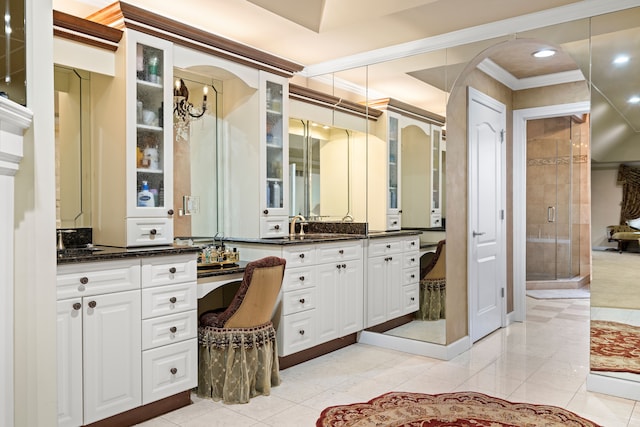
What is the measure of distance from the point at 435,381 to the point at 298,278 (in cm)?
120

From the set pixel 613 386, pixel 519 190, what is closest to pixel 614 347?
pixel 613 386

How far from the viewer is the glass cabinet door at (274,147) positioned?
3.84 metres

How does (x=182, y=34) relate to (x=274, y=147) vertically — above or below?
above

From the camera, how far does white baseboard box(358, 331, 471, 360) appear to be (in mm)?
3854

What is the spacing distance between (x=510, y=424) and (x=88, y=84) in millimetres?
3216

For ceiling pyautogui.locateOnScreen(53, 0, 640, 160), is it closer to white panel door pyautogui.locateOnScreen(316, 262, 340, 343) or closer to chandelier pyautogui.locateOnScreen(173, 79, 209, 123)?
chandelier pyautogui.locateOnScreen(173, 79, 209, 123)

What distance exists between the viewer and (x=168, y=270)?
2775mm

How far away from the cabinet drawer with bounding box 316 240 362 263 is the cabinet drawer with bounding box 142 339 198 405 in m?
1.24

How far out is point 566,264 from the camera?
7.07 m

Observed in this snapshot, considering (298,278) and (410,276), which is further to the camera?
(410,276)

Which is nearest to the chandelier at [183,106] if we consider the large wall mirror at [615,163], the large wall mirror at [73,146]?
the large wall mirror at [73,146]

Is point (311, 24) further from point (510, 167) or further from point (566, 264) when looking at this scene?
point (566, 264)

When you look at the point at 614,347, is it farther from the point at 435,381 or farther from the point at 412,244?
the point at 412,244

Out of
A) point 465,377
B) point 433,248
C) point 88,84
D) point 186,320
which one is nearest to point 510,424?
point 465,377
